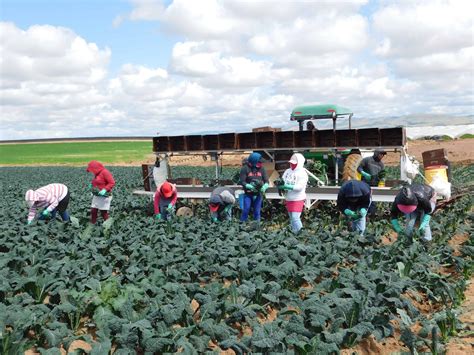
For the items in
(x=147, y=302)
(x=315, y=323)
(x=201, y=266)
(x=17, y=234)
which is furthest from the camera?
(x=17, y=234)

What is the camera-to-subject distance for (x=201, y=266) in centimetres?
812

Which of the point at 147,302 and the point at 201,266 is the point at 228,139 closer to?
the point at 201,266

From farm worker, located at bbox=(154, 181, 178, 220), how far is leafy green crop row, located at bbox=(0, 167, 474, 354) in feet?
4.21

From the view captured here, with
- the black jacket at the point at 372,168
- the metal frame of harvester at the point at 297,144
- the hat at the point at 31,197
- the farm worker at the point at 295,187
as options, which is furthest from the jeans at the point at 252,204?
the hat at the point at 31,197

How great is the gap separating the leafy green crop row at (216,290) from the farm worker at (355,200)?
0.48m

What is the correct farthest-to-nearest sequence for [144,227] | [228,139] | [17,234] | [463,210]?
[228,139] → [463,210] → [144,227] → [17,234]

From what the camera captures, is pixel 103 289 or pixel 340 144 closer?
pixel 103 289

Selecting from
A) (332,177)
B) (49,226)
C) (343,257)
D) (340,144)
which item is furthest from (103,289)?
(332,177)

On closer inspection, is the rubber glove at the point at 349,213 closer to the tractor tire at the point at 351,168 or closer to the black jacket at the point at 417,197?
the black jacket at the point at 417,197

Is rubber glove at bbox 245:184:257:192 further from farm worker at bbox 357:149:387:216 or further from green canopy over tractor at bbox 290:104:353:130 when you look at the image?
green canopy over tractor at bbox 290:104:353:130

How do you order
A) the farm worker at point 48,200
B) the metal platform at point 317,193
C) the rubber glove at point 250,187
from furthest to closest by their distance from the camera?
the metal platform at point 317,193 < the rubber glove at point 250,187 < the farm worker at point 48,200

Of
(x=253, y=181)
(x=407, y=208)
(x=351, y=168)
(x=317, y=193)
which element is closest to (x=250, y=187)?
(x=253, y=181)

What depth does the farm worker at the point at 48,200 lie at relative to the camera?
447 inches

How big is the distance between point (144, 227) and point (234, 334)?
18.1 ft
